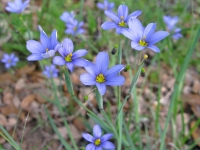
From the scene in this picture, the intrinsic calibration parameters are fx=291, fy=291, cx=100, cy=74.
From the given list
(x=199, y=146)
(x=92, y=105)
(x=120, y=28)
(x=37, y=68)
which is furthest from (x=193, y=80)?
(x=120, y=28)

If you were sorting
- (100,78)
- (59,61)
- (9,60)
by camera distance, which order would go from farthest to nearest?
1. (9,60)
2. (100,78)
3. (59,61)

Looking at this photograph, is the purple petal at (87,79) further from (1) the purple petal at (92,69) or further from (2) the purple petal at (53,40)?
(2) the purple petal at (53,40)

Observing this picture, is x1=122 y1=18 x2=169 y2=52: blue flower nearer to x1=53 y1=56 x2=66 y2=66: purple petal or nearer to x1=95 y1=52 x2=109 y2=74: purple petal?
x1=95 y1=52 x2=109 y2=74: purple petal

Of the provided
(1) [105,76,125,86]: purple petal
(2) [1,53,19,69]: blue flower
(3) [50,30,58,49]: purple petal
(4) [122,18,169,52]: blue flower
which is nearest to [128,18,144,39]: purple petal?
(4) [122,18,169,52]: blue flower

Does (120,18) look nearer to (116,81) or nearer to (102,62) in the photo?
(102,62)

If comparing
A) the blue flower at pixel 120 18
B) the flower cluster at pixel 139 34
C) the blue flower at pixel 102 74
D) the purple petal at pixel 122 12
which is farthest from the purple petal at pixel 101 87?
the purple petal at pixel 122 12

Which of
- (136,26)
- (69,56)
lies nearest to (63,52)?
(69,56)
